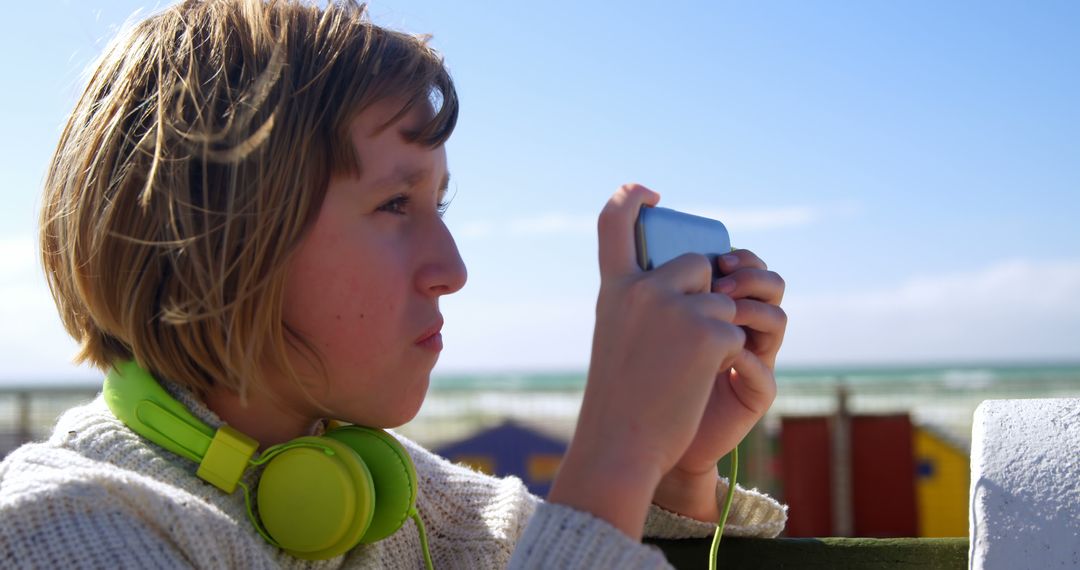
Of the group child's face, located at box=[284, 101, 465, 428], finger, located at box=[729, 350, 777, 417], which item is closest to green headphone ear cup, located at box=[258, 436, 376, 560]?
child's face, located at box=[284, 101, 465, 428]

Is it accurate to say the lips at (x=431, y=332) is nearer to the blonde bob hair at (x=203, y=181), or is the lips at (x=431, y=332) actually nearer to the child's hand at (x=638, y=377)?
the blonde bob hair at (x=203, y=181)

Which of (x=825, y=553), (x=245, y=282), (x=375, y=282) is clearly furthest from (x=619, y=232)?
(x=825, y=553)

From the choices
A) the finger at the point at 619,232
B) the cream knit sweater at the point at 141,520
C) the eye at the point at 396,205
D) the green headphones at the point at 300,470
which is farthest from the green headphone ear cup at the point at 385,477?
the finger at the point at 619,232

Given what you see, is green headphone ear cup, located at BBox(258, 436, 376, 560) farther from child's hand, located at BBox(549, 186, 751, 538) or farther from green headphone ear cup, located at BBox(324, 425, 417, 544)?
child's hand, located at BBox(549, 186, 751, 538)

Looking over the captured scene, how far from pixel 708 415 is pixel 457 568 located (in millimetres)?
519

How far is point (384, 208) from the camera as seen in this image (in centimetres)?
143

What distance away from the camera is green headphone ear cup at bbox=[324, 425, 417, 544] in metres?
1.40

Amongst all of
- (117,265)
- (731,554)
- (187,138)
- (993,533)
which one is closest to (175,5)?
(187,138)

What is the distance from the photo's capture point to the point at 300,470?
4.26ft

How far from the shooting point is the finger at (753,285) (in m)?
1.30

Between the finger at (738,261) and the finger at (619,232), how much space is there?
207 millimetres

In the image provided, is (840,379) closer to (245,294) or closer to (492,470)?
(492,470)

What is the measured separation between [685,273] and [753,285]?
10.1 inches

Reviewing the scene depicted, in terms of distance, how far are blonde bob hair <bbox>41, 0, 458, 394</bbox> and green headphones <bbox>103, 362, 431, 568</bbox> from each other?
59 mm
